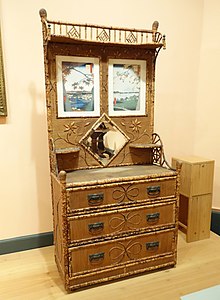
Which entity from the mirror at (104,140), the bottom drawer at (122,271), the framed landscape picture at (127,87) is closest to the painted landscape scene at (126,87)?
the framed landscape picture at (127,87)

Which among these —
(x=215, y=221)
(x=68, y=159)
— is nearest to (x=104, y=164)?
(x=68, y=159)

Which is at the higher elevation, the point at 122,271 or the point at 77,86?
the point at 77,86

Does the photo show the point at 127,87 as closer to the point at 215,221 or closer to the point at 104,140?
the point at 104,140

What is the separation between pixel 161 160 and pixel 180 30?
1.32 m

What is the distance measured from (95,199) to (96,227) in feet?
0.65

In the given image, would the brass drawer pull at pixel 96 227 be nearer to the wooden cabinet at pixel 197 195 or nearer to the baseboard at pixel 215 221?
the wooden cabinet at pixel 197 195

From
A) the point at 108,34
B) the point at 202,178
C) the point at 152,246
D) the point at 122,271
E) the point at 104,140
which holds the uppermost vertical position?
the point at 108,34

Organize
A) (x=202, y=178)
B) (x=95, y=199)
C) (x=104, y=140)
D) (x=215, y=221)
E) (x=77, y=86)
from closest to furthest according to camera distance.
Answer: (x=95, y=199)
(x=77, y=86)
(x=104, y=140)
(x=202, y=178)
(x=215, y=221)

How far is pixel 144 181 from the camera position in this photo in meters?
1.87

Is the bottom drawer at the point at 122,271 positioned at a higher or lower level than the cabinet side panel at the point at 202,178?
lower

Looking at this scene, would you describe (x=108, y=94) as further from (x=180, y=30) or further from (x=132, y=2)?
(x=180, y=30)

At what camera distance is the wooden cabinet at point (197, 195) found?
2432 millimetres

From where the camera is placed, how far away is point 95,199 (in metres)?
1.76

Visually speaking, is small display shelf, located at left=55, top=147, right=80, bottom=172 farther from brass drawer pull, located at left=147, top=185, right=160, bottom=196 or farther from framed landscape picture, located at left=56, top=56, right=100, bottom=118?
brass drawer pull, located at left=147, top=185, right=160, bottom=196
